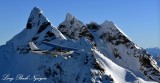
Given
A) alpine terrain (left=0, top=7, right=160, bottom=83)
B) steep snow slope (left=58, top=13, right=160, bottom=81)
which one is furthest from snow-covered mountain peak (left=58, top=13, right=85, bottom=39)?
steep snow slope (left=58, top=13, right=160, bottom=81)

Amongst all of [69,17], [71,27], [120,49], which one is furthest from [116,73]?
[69,17]

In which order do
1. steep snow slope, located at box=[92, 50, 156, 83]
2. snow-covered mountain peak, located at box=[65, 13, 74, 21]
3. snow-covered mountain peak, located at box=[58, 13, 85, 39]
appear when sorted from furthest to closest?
snow-covered mountain peak, located at box=[65, 13, 74, 21] < snow-covered mountain peak, located at box=[58, 13, 85, 39] < steep snow slope, located at box=[92, 50, 156, 83]

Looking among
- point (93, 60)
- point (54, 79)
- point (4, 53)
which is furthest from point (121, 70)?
point (4, 53)

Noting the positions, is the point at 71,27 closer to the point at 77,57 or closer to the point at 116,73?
the point at 77,57

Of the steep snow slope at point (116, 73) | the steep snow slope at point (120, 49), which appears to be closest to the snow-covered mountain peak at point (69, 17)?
the steep snow slope at point (120, 49)

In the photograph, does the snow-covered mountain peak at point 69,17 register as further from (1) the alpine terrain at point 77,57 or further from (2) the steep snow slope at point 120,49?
(2) the steep snow slope at point 120,49

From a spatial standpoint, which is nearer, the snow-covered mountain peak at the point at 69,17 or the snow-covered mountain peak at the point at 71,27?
the snow-covered mountain peak at the point at 71,27

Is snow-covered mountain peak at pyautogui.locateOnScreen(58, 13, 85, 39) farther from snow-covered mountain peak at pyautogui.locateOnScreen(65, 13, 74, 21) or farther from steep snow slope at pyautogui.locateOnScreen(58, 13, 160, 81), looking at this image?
steep snow slope at pyautogui.locateOnScreen(58, 13, 160, 81)

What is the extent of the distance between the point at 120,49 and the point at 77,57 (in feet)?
148

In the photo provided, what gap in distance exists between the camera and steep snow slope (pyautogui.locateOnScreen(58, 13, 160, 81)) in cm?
15175

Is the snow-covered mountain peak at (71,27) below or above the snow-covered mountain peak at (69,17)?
below

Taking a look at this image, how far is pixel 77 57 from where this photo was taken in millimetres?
119438

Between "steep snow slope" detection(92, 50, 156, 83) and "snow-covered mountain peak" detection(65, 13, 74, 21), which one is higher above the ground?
"snow-covered mountain peak" detection(65, 13, 74, 21)

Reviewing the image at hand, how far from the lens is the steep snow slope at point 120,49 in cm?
15175
